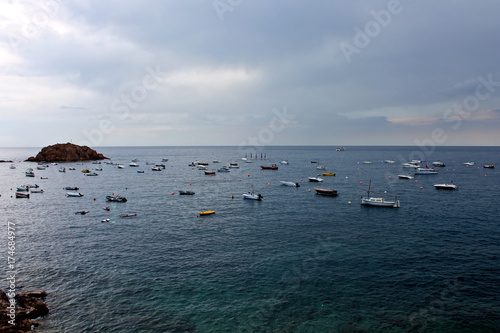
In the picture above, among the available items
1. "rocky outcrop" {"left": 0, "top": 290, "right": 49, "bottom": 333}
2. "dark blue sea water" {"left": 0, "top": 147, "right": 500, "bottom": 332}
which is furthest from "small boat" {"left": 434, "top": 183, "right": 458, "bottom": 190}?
"rocky outcrop" {"left": 0, "top": 290, "right": 49, "bottom": 333}

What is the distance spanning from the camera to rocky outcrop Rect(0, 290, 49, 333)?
29.2 metres

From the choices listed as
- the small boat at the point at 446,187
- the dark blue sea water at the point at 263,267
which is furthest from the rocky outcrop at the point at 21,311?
the small boat at the point at 446,187

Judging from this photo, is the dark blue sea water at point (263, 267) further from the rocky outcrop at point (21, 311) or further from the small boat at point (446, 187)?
the small boat at point (446, 187)

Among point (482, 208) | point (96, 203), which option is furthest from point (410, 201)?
point (96, 203)

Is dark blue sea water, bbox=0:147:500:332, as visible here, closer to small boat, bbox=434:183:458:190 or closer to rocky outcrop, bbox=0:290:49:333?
rocky outcrop, bbox=0:290:49:333

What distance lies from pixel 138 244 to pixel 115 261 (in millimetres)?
7435

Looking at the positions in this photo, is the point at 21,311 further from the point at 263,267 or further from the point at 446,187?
the point at 446,187

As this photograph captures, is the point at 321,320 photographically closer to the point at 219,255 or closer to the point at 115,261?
the point at 219,255

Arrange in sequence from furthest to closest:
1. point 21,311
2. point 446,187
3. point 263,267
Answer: point 446,187
point 263,267
point 21,311

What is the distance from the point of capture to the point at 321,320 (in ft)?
106

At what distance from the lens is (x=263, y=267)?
4469 cm

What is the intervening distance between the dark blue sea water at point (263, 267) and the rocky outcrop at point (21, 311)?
131cm

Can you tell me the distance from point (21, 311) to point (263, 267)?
95.1ft

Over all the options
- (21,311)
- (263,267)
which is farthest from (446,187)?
(21,311)
